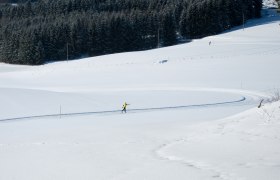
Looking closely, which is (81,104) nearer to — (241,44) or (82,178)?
(82,178)

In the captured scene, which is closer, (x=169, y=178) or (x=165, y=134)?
(x=169, y=178)

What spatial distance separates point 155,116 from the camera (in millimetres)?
23734

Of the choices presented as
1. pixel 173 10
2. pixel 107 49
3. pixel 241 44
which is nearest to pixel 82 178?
pixel 241 44

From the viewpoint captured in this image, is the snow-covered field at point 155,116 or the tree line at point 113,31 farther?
the tree line at point 113,31

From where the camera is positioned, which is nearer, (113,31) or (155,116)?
(155,116)

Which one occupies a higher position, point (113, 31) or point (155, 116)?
point (113, 31)

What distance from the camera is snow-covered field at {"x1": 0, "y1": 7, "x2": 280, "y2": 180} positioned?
27.0ft

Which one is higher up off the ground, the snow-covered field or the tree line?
the tree line

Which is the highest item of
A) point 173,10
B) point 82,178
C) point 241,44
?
point 173,10

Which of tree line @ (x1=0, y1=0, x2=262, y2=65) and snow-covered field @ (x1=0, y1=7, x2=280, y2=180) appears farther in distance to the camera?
tree line @ (x1=0, y1=0, x2=262, y2=65)

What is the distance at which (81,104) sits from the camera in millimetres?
32344

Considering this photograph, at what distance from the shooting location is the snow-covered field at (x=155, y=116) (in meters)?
8.23

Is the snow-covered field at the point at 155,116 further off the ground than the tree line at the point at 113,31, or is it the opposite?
the tree line at the point at 113,31

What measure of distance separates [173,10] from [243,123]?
289 feet
